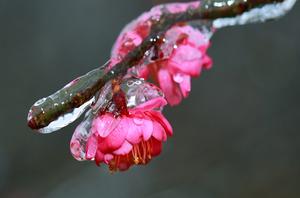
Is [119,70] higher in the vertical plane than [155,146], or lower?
higher

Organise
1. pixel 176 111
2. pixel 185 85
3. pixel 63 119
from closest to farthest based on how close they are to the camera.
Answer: pixel 63 119 < pixel 185 85 < pixel 176 111

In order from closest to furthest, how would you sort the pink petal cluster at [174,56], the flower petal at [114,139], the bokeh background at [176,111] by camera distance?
the flower petal at [114,139] → the pink petal cluster at [174,56] → the bokeh background at [176,111]

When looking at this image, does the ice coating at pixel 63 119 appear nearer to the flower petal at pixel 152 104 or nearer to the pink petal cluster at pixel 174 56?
the flower petal at pixel 152 104

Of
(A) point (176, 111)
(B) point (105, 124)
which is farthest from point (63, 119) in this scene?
(A) point (176, 111)

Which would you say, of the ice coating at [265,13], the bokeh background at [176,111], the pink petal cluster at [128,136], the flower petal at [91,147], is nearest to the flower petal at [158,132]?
the pink petal cluster at [128,136]

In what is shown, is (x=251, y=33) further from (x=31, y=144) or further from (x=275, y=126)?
(x=31, y=144)

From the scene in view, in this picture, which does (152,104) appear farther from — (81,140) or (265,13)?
(265,13)
